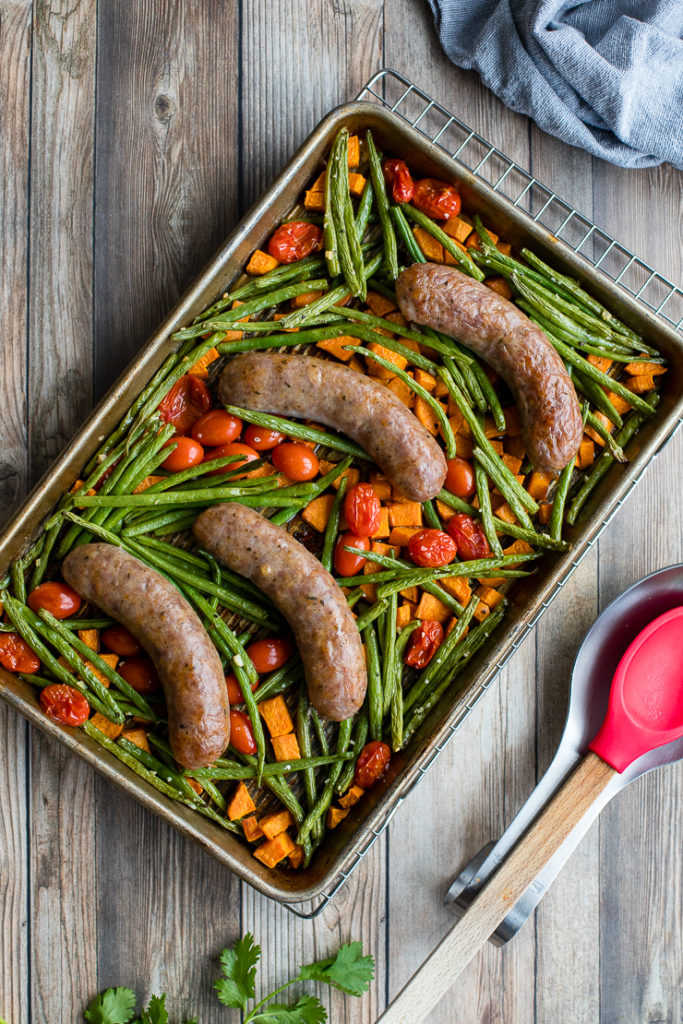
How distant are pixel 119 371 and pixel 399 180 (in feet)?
4.53

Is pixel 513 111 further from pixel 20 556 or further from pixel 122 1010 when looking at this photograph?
pixel 122 1010

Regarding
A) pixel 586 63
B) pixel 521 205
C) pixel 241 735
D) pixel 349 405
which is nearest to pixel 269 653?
pixel 241 735

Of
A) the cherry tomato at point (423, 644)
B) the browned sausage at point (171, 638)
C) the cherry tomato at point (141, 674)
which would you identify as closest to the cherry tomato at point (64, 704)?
the cherry tomato at point (141, 674)

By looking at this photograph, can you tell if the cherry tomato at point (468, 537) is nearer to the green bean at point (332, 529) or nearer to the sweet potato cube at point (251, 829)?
the green bean at point (332, 529)

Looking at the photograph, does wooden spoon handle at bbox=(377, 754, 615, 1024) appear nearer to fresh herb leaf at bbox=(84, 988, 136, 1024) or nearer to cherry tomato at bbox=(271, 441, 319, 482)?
fresh herb leaf at bbox=(84, 988, 136, 1024)

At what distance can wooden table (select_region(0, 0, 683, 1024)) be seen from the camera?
326 centimetres

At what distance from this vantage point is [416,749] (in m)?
3.05

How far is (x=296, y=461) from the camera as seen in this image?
307cm

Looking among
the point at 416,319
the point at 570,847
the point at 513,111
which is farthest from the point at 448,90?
the point at 570,847

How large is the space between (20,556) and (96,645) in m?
0.44

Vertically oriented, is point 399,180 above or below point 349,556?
above

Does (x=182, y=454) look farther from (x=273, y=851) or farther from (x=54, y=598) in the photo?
(x=273, y=851)

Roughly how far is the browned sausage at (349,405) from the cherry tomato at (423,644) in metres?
0.54

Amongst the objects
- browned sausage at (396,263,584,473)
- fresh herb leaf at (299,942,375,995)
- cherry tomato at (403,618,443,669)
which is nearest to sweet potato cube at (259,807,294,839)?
fresh herb leaf at (299,942,375,995)
